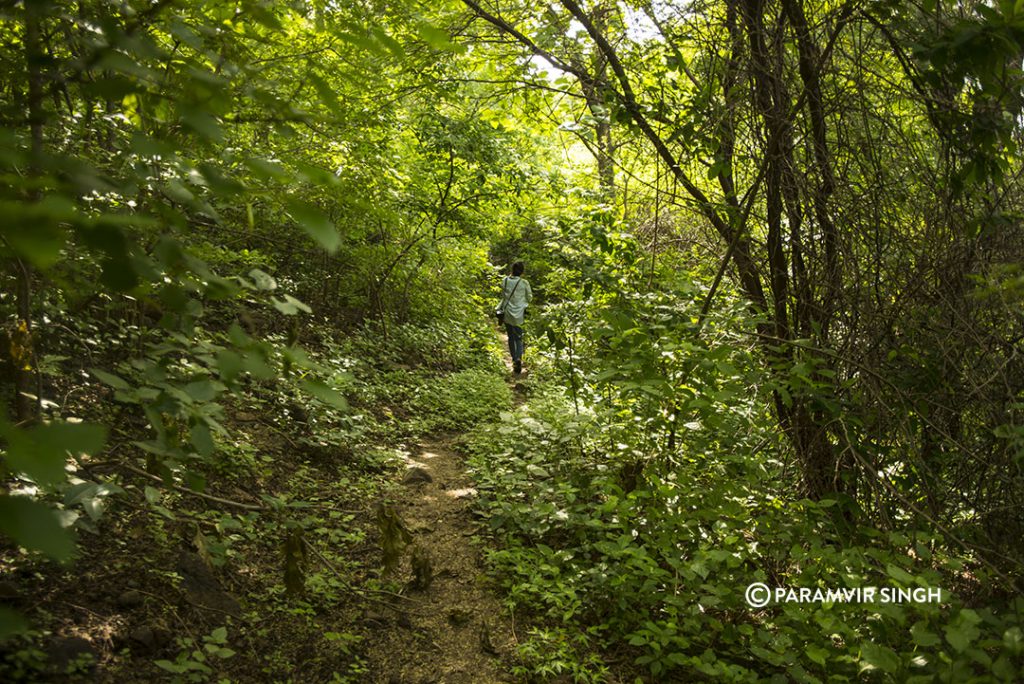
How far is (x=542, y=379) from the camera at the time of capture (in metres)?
10.1

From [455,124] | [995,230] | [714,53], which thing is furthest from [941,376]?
[455,124]

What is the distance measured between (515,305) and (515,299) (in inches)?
4.3

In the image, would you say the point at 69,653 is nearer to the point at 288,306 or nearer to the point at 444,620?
the point at 444,620

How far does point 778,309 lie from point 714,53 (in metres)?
1.85

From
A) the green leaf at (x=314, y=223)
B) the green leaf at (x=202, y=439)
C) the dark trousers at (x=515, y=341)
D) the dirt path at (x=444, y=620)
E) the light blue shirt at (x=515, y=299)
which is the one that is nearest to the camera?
the green leaf at (x=314, y=223)

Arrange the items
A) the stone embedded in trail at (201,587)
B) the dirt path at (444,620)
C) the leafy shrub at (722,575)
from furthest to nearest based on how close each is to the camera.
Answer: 1. the dirt path at (444,620)
2. the stone embedded in trail at (201,587)
3. the leafy shrub at (722,575)

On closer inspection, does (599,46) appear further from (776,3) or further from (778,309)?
(778,309)

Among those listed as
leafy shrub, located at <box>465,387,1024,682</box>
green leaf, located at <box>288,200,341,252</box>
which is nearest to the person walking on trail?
leafy shrub, located at <box>465,387,1024,682</box>

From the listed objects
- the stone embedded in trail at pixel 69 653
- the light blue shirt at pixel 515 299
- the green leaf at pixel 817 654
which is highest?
the light blue shirt at pixel 515 299

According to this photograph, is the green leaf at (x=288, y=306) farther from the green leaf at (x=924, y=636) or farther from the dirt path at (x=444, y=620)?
the green leaf at (x=924, y=636)

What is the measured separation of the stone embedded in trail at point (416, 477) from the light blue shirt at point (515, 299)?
16.4ft

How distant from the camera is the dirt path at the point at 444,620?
338cm

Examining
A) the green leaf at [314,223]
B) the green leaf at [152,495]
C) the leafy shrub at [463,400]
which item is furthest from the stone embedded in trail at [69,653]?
the leafy shrub at [463,400]

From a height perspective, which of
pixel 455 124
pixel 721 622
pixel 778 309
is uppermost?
pixel 455 124
